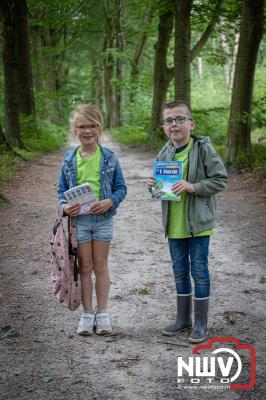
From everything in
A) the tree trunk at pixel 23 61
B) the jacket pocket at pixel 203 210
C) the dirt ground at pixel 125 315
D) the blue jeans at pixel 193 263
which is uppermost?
the tree trunk at pixel 23 61

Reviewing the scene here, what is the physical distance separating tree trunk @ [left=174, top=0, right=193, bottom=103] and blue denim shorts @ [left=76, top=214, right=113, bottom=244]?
14.2 m

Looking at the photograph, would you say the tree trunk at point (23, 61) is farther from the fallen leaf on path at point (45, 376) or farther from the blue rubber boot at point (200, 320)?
the fallen leaf on path at point (45, 376)

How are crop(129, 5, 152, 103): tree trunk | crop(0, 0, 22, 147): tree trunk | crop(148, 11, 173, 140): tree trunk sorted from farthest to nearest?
1. crop(129, 5, 152, 103): tree trunk
2. crop(148, 11, 173, 140): tree trunk
3. crop(0, 0, 22, 147): tree trunk

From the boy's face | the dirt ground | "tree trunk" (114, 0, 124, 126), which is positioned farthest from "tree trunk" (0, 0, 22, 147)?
the boy's face

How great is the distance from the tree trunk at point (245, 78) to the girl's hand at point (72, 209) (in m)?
9.46

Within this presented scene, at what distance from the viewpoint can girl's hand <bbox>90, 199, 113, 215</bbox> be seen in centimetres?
427

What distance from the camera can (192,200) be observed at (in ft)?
13.9

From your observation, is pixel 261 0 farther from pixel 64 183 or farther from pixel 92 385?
pixel 92 385

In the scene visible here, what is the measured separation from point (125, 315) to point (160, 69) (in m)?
18.5

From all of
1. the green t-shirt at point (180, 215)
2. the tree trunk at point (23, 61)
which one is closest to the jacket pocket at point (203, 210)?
the green t-shirt at point (180, 215)

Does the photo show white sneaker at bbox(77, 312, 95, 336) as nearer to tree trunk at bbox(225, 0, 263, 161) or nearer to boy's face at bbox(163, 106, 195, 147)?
boy's face at bbox(163, 106, 195, 147)

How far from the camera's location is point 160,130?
71.8ft

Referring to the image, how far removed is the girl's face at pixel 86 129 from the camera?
14.2 ft

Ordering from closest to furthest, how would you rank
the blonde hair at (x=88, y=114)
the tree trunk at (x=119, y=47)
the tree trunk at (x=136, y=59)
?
the blonde hair at (x=88, y=114)
the tree trunk at (x=136, y=59)
the tree trunk at (x=119, y=47)
